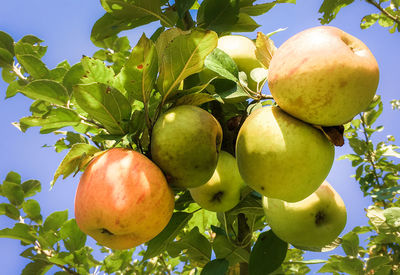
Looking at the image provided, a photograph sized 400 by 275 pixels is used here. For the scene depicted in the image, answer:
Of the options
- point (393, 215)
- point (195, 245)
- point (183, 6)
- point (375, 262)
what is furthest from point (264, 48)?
point (375, 262)

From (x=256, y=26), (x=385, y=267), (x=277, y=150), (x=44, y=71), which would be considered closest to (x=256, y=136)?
(x=277, y=150)

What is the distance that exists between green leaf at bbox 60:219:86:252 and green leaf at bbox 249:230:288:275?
1.03 metres

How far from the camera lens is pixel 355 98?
98 cm

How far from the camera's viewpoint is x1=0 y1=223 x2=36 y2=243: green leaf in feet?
6.86

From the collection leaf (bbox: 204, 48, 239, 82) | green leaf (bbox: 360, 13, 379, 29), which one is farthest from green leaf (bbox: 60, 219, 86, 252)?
green leaf (bbox: 360, 13, 379, 29)

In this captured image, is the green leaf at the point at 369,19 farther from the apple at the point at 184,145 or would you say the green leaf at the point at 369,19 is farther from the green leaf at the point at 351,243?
the apple at the point at 184,145

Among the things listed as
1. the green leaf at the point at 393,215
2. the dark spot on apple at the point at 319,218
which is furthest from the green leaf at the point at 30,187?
the green leaf at the point at 393,215

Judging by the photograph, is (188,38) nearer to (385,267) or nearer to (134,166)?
(134,166)

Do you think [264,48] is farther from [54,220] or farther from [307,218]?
[54,220]

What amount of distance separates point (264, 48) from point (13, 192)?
6.35 ft

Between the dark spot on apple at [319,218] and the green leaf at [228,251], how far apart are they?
0.38 metres

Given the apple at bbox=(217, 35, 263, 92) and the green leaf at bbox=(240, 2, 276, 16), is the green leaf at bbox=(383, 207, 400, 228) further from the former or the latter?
the green leaf at bbox=(240, 2, 276, 16)

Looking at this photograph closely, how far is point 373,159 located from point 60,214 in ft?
9.00

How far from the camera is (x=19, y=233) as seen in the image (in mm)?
2135
